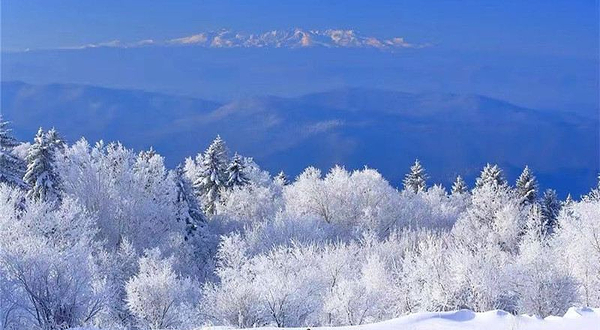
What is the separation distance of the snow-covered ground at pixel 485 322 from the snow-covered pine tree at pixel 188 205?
94.6ft

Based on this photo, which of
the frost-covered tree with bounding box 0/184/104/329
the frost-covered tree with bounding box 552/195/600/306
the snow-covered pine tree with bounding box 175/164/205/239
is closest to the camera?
the frost-covered tree with bounding box 0/184/104/329

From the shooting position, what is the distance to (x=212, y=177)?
50.6m

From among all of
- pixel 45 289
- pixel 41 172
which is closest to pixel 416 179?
pixel 41 172

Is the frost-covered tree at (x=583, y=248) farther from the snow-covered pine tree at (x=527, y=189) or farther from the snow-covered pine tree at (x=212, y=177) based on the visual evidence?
the snow-covered pine tree at (x=212, y=177)

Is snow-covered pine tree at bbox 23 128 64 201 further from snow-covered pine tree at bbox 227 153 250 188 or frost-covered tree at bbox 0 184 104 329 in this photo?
snow-covered pine tree at bbox 227 153 250 188

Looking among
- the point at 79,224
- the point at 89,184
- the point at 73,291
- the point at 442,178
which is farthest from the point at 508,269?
the point at 442,178

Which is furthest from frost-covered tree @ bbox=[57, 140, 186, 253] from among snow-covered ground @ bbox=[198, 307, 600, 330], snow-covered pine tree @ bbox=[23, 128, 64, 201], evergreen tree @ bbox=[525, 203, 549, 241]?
snow-covered ground @ bbox=[198, 307, 600, 330]

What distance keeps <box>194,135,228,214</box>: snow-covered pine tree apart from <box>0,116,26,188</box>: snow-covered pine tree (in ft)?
51.8

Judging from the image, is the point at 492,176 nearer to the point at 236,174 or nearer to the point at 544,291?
the point at 236,174

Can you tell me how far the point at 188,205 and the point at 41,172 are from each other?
9958 mm

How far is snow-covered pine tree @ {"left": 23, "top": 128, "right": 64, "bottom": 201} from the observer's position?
3659 cm

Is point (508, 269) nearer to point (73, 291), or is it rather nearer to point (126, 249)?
point (73, 291)

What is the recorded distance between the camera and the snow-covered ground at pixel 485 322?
13.8 metres

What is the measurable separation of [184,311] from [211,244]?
20313 mm
